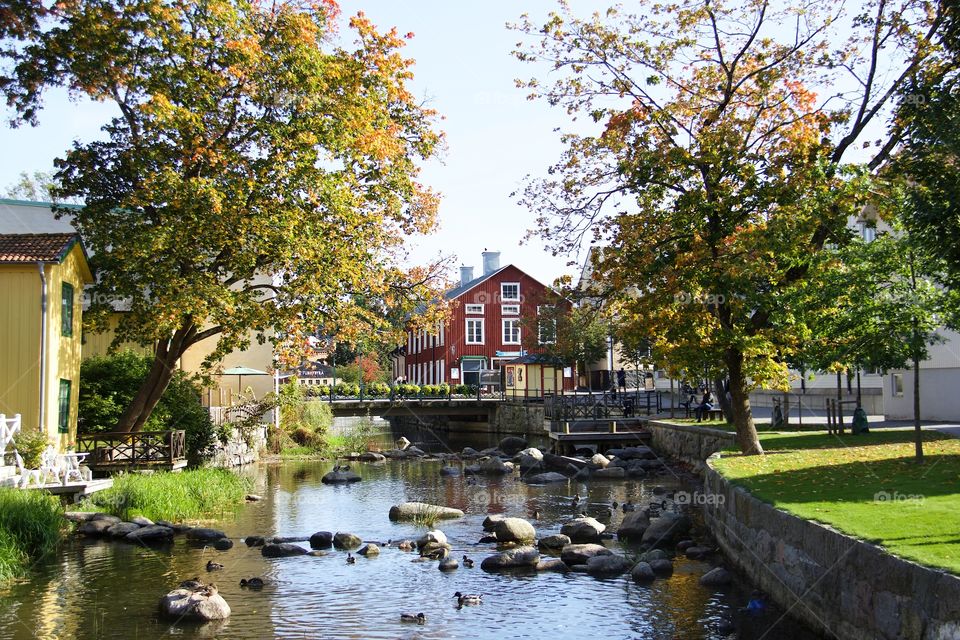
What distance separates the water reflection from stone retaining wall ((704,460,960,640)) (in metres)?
0.61

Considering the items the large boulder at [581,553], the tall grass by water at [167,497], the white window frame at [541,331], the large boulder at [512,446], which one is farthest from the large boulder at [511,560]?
the white window frame at [541,331]

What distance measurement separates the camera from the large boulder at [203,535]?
18344 mm

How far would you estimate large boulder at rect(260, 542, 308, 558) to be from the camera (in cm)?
1722

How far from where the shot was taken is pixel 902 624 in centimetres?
840

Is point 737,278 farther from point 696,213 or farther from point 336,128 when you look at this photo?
point 336,128

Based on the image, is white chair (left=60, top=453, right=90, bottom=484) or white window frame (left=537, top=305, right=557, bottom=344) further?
white window frame (left=537, top=305, right=557, bottom=344)

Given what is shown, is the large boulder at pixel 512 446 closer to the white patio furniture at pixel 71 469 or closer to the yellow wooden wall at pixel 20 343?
the yellow wooden wall at pixel 20 343

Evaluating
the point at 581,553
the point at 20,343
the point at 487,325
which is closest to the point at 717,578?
the point at 581,553

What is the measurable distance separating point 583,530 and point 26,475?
36.5ft

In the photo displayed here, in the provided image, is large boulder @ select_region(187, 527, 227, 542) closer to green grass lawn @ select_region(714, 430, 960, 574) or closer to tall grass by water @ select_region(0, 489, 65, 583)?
tall grass by water @ select_region(0, 489, 65, 583)

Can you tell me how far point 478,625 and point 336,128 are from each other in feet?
44.8

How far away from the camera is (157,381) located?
80.6ft

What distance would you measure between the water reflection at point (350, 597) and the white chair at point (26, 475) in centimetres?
146

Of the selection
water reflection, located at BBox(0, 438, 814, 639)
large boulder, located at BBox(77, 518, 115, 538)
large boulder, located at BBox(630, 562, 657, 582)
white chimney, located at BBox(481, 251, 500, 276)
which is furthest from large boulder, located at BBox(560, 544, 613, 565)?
white chimney, located at BBox(481, 251, 500, 276)
